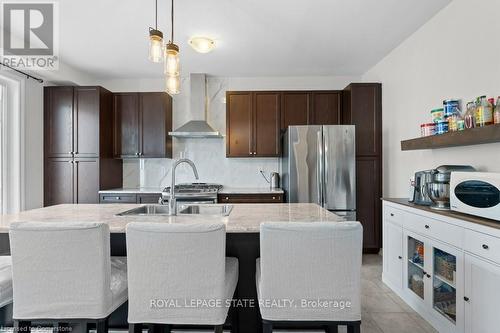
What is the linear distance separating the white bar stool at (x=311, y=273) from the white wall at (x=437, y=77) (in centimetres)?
147

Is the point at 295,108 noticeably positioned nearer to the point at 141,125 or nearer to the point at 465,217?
the point at 141,125

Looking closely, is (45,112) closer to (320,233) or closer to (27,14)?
(27,14)

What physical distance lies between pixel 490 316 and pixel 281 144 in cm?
293

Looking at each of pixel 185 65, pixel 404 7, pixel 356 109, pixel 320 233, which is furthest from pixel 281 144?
pixel 320 233

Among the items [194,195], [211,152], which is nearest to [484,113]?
[194,195]

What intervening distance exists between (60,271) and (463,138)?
257 cm

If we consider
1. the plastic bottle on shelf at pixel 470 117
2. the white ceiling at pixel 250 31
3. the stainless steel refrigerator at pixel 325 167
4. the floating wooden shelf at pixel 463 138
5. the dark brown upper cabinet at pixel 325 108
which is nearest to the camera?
the floating wooden shelf at pixel 463 138

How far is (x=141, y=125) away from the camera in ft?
13.2

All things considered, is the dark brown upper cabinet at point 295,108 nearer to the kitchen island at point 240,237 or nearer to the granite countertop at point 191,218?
the granite countertop at point 191,218

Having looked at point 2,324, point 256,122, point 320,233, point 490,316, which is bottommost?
point 2,324

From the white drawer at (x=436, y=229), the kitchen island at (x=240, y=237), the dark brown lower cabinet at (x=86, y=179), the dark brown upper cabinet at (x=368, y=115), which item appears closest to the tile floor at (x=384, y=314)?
the white drawer at (x=436, y=229)

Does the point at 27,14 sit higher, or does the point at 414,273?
the point at 27,14

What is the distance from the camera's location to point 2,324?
1835 millimetres

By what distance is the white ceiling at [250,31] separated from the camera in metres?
2.41
